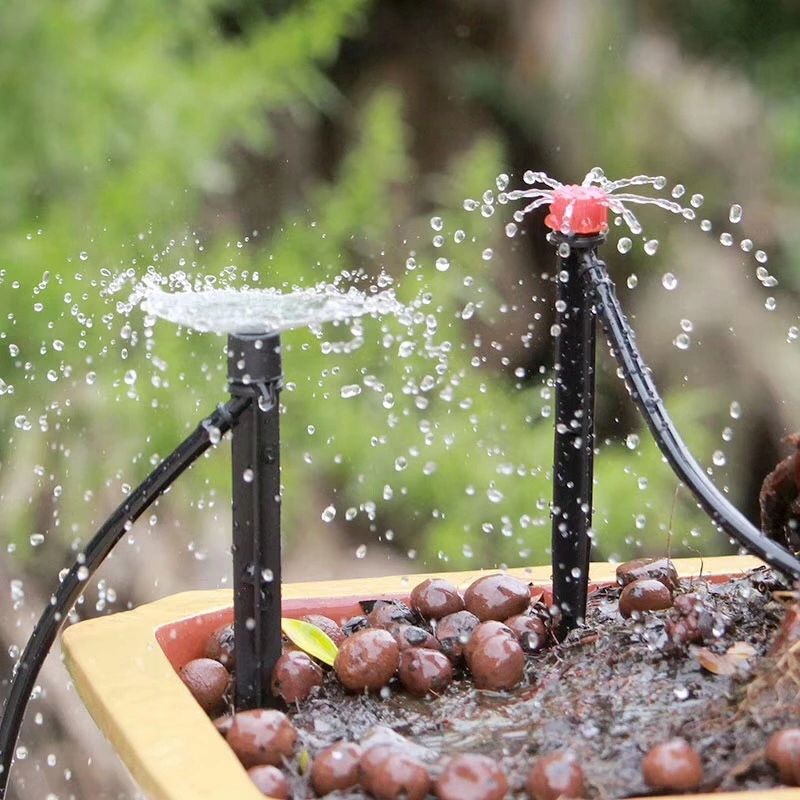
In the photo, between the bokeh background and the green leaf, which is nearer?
the green leaf

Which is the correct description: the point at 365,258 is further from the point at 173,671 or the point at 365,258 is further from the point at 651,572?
the point at 173,671

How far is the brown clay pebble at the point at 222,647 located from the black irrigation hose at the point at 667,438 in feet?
1.10

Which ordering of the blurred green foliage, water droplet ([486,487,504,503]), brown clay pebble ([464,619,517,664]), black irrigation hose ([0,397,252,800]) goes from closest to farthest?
black irrigation hose ([0,397,252,800]), brown clay pebble ([464,619,517,664]), water droplet ([486,487,504,503]), the blurred green foliage

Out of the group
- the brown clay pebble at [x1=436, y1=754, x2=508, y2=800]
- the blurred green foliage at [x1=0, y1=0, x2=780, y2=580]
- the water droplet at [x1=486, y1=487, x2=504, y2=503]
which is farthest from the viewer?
the blurred green foliage at [x1=0, y1=0, x2=780, y2=580]

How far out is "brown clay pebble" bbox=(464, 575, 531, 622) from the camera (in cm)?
102

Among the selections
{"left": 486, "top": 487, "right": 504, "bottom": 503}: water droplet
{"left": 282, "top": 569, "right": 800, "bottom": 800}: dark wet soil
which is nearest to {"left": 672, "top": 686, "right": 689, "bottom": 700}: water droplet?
{"left": 282, "top": 569, "right": 800, "bottom": 800}: dark wet soil

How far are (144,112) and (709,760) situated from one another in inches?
56.5

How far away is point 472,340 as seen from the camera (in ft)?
8.14

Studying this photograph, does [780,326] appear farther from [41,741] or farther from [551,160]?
[41,741]

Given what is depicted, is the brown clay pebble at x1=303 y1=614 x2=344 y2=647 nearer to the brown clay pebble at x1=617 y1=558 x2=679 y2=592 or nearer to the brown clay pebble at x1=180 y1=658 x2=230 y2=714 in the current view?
the brown clay pebble at x1=180 y1=658 x2=230 y2=714

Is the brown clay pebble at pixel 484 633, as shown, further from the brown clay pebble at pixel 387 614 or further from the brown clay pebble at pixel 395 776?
the brown clay pebble at pixel 395 776

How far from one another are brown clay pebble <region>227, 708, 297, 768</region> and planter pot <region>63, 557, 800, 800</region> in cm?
1

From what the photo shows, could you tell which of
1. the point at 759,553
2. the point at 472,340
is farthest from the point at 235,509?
the point at 472,340

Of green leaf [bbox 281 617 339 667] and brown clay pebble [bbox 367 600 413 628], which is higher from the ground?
green leaf [bbox 281 617 339 667]
